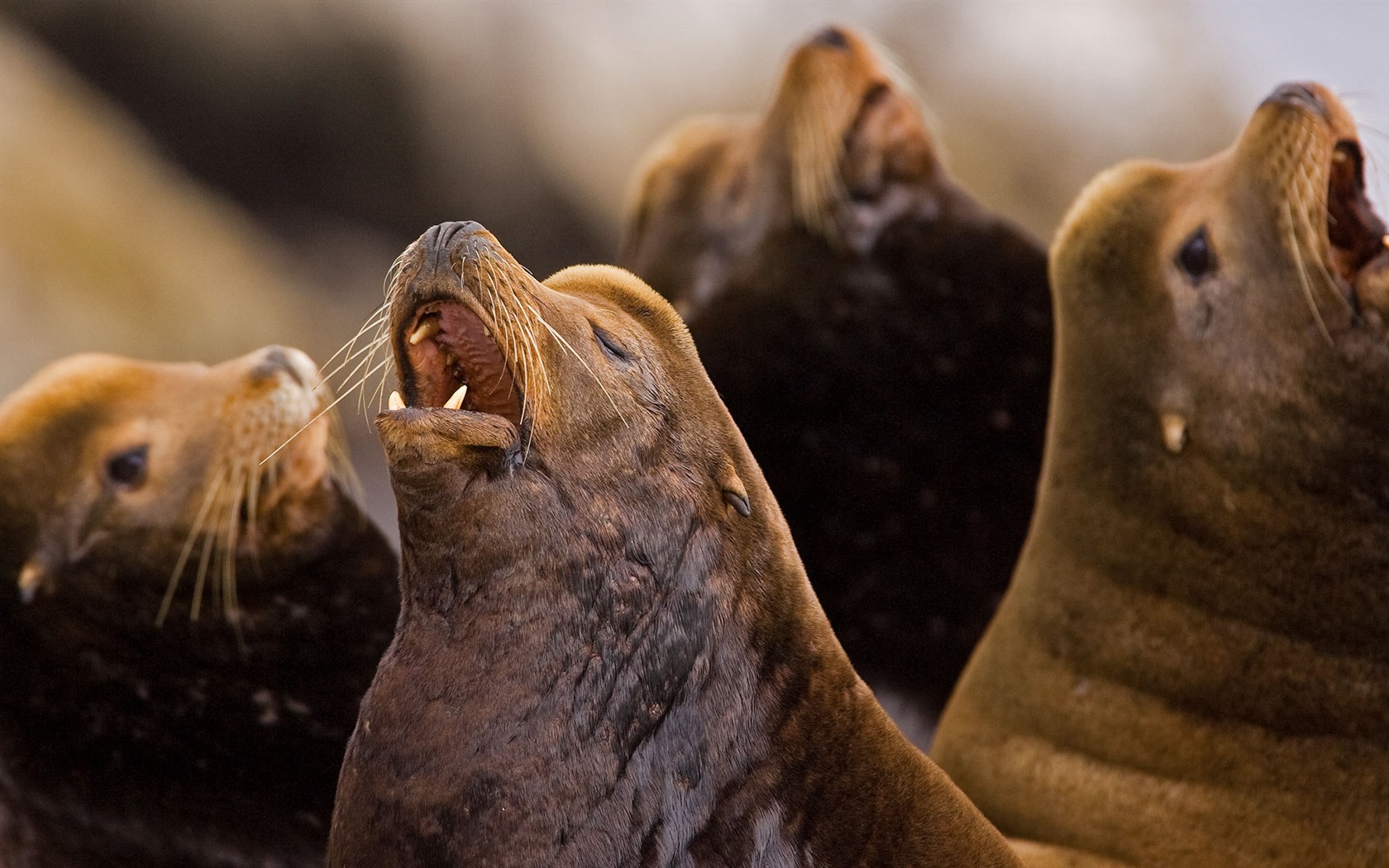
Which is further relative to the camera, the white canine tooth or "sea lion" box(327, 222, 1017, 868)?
the white canine tooth

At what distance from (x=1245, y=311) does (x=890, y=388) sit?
4.70ft

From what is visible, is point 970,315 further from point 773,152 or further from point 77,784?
point 77,784

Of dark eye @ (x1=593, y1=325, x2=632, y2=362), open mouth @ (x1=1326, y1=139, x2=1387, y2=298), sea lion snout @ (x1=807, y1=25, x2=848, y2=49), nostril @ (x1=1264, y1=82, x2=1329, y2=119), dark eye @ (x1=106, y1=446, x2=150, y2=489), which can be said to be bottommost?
dark eye @ (x1=106, y1=446, x2=150, y2=489)

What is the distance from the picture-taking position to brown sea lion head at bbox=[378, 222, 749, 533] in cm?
220

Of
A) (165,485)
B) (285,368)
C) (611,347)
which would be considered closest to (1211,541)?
(611,347)

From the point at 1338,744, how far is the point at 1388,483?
50cm

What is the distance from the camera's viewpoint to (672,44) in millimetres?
10273

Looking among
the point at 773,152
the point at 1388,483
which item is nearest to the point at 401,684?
the point at 1388,483

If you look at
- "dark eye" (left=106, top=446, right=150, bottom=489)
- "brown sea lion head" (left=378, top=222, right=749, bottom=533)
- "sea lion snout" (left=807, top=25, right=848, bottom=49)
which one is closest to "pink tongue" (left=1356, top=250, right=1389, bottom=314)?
"brown sea lion head" (left=378, top=222, right=749, bottom=533)

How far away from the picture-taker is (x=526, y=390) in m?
2.25

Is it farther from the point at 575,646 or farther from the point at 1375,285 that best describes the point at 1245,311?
the point at 575,646

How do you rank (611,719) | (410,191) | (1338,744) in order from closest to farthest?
1. (611,719)
2. (1338,744)
3. (410,191)

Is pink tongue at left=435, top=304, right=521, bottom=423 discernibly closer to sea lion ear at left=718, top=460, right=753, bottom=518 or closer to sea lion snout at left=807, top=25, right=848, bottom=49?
sea lion ear at left=718, top=460, right=753, bottom=518

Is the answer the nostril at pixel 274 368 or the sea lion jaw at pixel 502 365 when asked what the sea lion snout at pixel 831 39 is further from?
the sea lion jaw at pixel 502 365
